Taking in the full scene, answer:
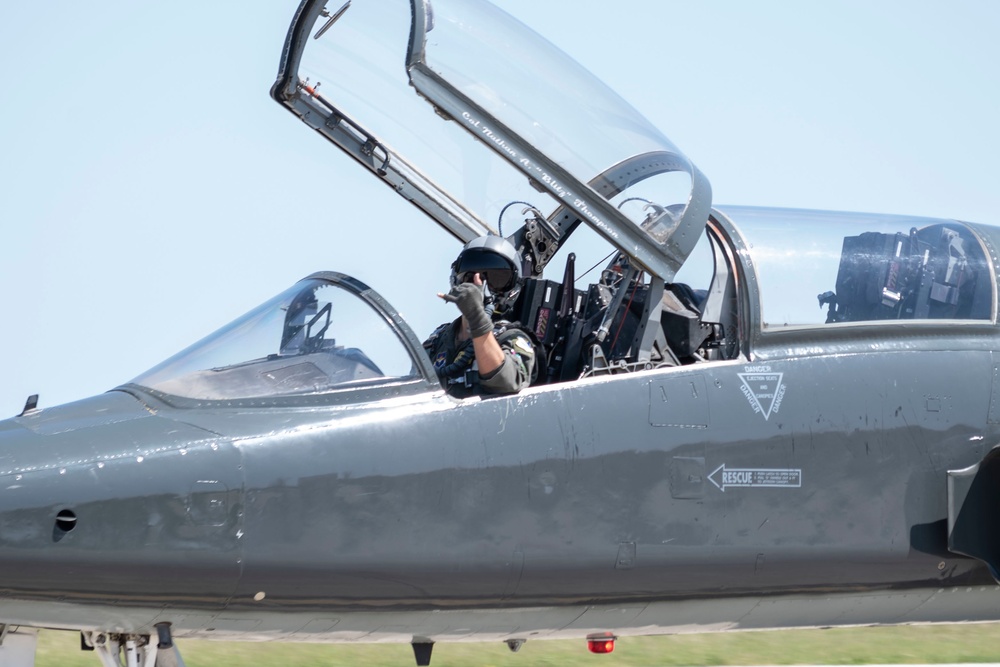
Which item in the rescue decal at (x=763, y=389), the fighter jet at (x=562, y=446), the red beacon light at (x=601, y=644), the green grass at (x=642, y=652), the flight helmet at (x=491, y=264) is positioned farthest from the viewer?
the green grass at (x=642, y=652)

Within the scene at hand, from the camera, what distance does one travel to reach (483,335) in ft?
18.4

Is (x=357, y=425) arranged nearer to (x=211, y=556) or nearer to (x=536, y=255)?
(x=211, y=556)

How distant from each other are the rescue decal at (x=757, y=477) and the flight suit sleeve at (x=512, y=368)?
98 centimetres

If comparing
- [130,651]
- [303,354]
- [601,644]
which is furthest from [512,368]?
[130,651]

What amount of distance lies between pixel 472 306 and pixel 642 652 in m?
5.11

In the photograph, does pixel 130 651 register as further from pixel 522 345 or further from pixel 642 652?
pixel 642 652

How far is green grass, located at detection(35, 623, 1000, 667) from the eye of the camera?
936 centimetres

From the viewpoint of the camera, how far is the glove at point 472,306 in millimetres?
5555

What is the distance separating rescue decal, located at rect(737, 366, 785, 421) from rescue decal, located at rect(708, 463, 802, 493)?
257mm

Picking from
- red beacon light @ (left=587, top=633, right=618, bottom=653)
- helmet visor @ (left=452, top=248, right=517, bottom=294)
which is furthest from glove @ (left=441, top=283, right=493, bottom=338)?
red beacon light @ (left=587, top=633, right=618, bottom=653)

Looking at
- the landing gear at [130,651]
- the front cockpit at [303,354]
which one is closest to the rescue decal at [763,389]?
the front cockpit at [303,354]

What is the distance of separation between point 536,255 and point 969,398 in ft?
8.78

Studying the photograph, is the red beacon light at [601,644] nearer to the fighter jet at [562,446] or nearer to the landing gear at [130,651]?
the fighter jet at [562,446]

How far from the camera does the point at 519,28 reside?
6.62 metres
